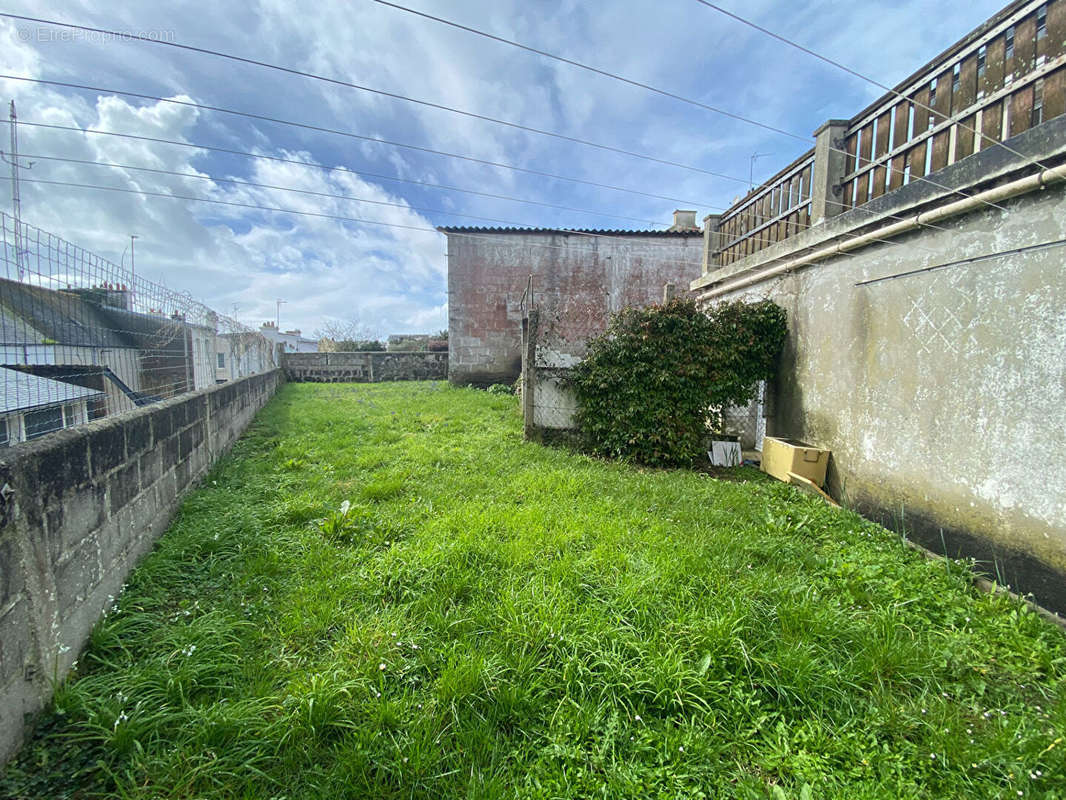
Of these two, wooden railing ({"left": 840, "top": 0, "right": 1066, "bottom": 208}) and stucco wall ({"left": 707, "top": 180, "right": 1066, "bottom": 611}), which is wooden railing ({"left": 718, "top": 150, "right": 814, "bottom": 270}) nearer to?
wooden railing ({"left": 840, "top": 0, "right": 1066, "bottom": 208})

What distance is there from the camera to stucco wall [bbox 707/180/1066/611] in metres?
2.39

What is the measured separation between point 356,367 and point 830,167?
14.9 meters

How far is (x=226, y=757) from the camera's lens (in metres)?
1.35

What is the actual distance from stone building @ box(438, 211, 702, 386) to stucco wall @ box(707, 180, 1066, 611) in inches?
335

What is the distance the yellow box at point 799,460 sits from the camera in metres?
4.23

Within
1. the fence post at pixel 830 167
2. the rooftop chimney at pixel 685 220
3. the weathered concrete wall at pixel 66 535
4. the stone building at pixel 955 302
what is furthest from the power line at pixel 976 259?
the rooftop chimney at pixel 685 220

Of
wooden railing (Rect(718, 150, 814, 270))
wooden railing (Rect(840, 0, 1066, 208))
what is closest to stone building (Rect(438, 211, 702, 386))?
wooden railing (Rect(718, 150, 814, 270))

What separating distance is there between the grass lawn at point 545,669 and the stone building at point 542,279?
9.57m

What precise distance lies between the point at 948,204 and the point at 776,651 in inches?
131

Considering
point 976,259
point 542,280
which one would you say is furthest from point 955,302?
point 542,280

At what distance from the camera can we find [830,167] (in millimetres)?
4273

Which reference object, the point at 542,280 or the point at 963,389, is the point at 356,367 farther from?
the point at 963,389

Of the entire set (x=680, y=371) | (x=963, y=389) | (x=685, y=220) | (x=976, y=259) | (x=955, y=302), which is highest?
(x=685, y=220)

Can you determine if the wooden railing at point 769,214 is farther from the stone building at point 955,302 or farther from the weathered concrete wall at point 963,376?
the weathered concrete wall at point 963,376
